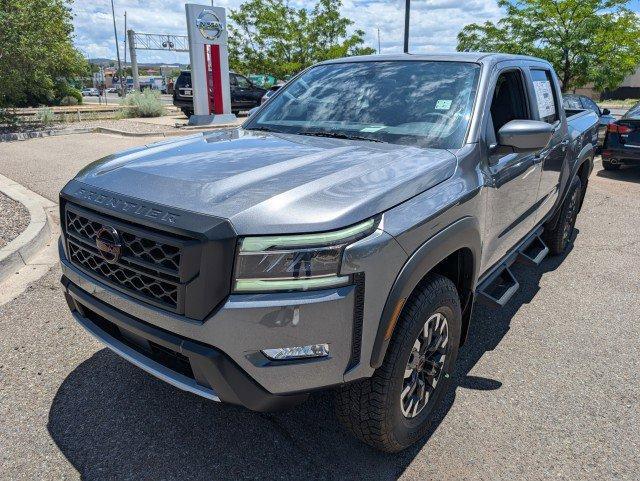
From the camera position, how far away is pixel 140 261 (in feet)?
6.59

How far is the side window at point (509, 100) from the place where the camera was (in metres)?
3.33

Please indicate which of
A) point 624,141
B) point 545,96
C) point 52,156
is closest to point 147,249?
point 545,96

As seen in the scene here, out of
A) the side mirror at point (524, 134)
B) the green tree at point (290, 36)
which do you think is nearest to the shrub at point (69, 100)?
the green tree at point (290, 36)

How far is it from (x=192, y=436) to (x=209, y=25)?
1767 centimetres

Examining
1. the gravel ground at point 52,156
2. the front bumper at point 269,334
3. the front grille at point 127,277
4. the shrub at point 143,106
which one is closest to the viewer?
the front bumper at point 269,334

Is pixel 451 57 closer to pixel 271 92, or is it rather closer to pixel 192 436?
pixel 271 92

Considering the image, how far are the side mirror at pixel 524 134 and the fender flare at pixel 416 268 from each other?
0.58 meters

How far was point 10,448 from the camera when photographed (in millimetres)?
2453

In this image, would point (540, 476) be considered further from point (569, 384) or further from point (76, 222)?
point (76, 222)

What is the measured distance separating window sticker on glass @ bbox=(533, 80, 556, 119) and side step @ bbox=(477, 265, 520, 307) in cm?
135

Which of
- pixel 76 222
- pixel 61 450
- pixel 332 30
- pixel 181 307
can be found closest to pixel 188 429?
pixel 61 450

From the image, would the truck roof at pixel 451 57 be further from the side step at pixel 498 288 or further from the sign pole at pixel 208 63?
the sign pole at pixel 208 63

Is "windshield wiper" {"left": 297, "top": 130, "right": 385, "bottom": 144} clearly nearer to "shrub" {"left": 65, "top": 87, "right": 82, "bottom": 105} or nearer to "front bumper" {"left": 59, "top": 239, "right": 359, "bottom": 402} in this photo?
"front bumper" {"left": 59, "top": 239, "right": 359, "bottom": 402}

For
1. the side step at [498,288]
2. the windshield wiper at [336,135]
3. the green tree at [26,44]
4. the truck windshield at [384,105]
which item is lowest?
the side step at [498,288]
